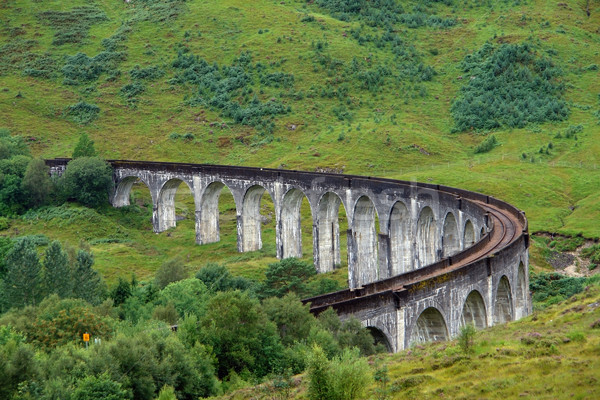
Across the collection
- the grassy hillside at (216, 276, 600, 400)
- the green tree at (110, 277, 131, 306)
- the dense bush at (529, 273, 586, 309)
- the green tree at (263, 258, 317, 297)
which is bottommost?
the dense bush at (529, 273, 586, 309)

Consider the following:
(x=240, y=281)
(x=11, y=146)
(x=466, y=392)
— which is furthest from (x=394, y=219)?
(x=11, y=146)

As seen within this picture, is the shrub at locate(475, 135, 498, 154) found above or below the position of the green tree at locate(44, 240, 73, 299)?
above

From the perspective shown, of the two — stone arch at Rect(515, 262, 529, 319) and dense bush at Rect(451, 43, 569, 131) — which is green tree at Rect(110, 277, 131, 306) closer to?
stone arch at Rect(515, 262, 529, 319)

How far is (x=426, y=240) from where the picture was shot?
199ft

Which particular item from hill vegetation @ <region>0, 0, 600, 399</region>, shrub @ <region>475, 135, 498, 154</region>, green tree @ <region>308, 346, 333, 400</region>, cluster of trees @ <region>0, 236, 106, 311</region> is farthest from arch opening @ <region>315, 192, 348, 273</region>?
green tree @ <region>308, 346, 333, 400</region>

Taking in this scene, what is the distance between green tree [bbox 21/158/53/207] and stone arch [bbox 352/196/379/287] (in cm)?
4352

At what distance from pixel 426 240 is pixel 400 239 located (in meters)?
3.11

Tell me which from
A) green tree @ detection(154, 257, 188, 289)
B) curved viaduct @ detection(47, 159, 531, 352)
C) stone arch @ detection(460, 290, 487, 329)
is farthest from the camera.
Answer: green tree @ detection(154, 257, 188, 289)

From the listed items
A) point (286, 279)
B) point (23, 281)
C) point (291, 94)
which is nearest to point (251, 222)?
point (286, 279)

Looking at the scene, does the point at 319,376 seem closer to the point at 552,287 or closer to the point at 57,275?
the point at 57,275

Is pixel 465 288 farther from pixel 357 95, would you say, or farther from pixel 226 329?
pixel 357 95

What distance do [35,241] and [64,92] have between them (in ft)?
204

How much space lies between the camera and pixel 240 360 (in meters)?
31.7

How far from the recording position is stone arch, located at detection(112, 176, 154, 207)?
303 ft
